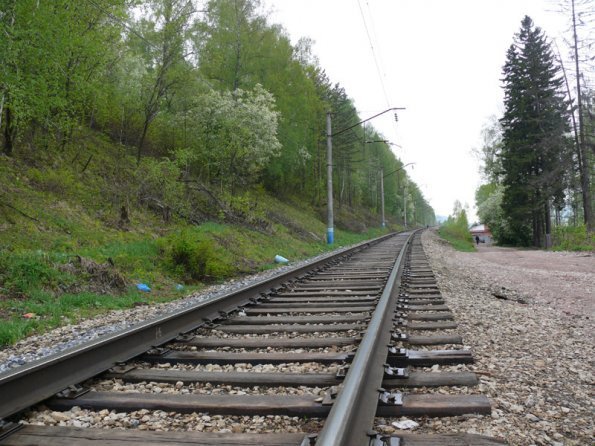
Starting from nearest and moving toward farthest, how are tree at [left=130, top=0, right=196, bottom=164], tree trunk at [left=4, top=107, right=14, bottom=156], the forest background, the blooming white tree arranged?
the forest background → tree trunk at [left=4, top=107, right=14, bottom=156] → tree at [left=130, top=0, right=196, bottom=164] → the blooming white tree

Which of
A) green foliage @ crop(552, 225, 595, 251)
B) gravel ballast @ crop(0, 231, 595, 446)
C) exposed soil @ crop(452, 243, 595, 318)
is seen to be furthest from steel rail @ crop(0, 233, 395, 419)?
green foliage @ crop(552, 225, 595, 251)

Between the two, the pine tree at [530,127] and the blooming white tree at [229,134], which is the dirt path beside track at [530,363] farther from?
the pine tree at [530,127]

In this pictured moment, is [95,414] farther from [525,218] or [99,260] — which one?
[525,218]

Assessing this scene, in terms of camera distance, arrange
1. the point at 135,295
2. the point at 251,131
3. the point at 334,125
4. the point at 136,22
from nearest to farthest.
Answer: the point at 135,295 < the point at 136,22 < the point at 251,131 < the point at 334,125

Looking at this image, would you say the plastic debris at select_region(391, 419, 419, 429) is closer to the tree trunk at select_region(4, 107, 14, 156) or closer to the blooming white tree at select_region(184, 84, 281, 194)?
the tree trunk at select_region(4, 107, 14, 156)

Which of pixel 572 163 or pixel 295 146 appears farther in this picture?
pixel 295 146

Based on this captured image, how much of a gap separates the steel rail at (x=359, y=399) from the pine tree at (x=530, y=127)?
87.8 feet

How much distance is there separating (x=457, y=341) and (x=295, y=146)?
2771 centimetres

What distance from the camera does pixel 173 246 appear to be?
32.2 ft

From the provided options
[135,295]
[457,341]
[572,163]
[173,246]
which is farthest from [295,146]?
[457,341]

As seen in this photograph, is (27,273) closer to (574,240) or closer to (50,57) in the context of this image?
(50,57)

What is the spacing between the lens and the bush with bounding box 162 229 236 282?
9.74 m

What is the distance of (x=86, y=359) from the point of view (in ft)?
10.6

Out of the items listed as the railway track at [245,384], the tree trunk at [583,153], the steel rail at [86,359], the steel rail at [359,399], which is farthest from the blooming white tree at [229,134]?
the steel rail at [359,399]
